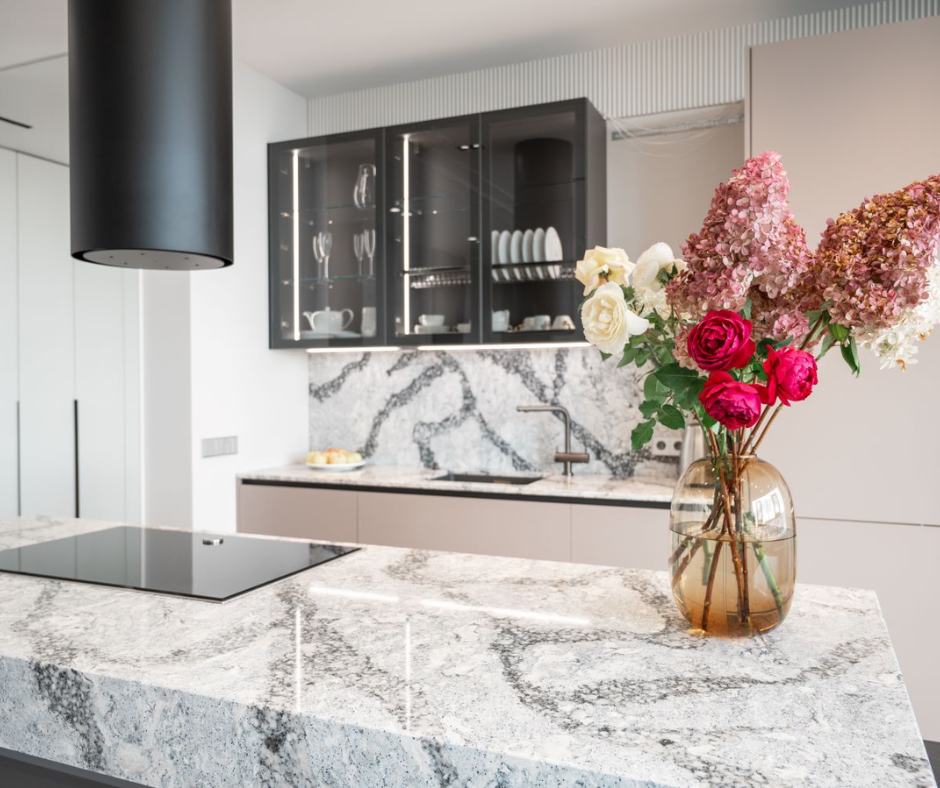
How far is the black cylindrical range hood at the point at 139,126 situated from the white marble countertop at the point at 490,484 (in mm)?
1588

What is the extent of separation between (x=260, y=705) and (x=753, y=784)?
54 centimetres

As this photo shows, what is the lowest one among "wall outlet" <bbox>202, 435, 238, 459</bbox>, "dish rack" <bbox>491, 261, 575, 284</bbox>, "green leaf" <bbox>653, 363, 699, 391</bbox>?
"wall outlet" <bbox>202, 435, 238, 459</bbox>

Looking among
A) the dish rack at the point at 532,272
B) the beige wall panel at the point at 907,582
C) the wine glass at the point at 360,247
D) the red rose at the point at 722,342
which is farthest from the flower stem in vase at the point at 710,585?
the wine glass at the point at 360,247

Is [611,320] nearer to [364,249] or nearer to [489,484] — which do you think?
[489,484]

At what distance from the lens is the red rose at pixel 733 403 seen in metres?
0.92

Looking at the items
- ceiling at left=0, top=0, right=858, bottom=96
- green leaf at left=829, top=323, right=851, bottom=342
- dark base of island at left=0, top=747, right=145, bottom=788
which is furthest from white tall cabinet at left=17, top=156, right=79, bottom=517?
green leaf at left=829, top=323, right=851, bottom=342

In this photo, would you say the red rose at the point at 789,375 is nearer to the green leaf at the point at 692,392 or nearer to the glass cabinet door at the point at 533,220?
the green leaf at the point at 692,392

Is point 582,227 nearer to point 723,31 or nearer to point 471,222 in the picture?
point 471,222

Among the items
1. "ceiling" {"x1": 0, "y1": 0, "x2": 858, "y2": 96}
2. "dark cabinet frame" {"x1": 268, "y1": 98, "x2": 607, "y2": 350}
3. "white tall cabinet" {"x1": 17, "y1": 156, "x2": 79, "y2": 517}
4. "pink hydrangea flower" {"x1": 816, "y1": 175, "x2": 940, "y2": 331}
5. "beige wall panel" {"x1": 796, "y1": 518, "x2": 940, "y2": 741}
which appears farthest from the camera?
"white tall cabinet" {"x1": 17, "y1": 156, "x2": 79, "y2": 517}

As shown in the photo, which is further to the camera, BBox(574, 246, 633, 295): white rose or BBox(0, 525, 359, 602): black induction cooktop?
BBox(0, 525, 359, 602): black induction cooktop

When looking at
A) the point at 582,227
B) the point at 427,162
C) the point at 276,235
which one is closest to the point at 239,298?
the point at 276,235

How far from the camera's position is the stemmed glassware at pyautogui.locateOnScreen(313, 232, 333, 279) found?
348 cm

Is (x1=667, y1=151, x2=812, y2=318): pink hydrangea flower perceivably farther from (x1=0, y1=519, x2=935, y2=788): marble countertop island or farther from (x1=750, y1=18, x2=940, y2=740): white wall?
(x1=750, y1=18, x2=940, y2=740): white wall

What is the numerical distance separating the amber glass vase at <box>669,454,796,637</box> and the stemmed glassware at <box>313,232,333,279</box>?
2656 mm
